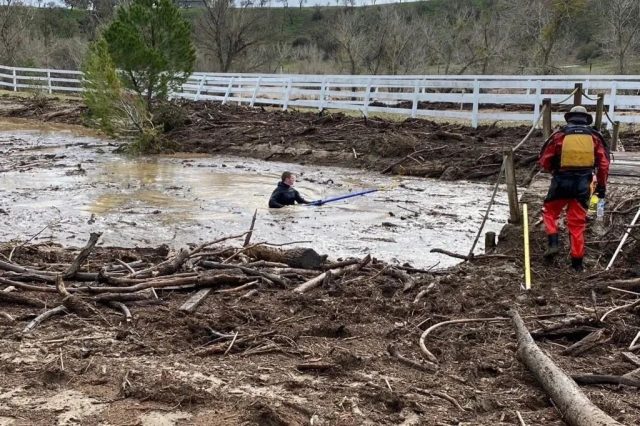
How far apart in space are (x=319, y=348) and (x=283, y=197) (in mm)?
6782

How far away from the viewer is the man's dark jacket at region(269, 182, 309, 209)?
444 inches

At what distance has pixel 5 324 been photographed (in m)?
4.96

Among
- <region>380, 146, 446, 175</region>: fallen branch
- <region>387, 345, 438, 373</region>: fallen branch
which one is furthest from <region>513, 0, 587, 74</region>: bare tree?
<region>387, 345, 438, 373</region>: fallen branch

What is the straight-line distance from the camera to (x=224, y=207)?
11.6m

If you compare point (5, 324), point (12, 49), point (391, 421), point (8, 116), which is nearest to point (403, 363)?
point (391, 421)

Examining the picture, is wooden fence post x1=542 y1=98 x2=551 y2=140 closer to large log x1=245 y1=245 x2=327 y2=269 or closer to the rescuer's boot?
the rescuer's boot

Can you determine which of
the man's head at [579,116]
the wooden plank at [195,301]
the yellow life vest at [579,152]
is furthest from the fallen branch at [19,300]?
the man's head at [579,116]

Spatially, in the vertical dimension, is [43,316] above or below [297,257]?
below

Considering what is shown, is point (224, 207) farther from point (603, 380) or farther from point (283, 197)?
point (603, 380)

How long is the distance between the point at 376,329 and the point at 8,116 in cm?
2898

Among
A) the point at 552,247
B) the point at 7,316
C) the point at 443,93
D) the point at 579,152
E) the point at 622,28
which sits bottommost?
the point at 7,316

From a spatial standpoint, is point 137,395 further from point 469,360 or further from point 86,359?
point 469,360

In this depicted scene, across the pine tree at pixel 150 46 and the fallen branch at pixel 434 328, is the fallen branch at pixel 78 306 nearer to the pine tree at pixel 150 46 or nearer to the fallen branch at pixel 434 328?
the fallen branch at pixel 434 328

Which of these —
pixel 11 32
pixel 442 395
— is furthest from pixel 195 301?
pixel 11 32
